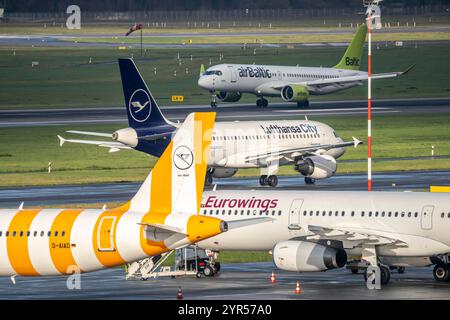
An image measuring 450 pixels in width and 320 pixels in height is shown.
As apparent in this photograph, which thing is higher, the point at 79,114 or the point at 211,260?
the point at 79,114

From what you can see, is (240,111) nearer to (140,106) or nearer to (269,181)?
(140,106)

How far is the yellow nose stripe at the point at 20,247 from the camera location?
138ft

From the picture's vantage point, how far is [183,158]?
39844 mm

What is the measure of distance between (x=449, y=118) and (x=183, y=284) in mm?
84139

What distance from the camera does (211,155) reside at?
280 feet

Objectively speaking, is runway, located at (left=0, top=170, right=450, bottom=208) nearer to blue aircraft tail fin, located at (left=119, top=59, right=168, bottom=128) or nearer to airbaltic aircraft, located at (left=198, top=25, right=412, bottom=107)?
blue aircraft tail fin, located at (left=119, top=59, right=168, bottom=128)

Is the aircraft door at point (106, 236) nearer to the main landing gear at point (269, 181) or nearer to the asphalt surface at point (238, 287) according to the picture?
the asphalt surface at point (238, 287)

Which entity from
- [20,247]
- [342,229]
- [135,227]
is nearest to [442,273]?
[342,229]

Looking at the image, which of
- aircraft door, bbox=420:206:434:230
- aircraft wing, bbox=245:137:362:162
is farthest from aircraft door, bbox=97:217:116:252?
aircraft wing, bbox=245:137:362:162

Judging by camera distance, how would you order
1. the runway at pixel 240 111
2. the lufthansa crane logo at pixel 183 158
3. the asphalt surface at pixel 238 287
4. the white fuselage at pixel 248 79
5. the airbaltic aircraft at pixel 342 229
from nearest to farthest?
the lufthansa crane logo at pixel 183 158, the asphalt surface at pixel 238 287, the airbaltic aircraft at pixel 342 229, the runway at pixel 240 111, the white fuselage at pixel 248 79

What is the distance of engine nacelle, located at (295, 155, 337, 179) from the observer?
8531 cm

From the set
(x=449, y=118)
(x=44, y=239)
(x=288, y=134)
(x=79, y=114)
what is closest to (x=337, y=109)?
(x=449, y=118)

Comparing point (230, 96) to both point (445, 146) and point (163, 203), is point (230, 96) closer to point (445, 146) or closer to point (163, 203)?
point (445, 146)

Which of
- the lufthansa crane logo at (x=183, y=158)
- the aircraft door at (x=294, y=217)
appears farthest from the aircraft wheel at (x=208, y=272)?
the lufthansa crane logo at (x=183, y=158)
